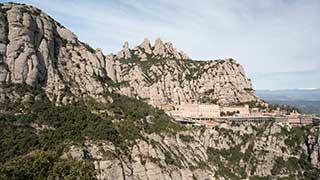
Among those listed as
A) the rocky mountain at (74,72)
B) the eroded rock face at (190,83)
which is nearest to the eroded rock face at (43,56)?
the rocky mountain at (74,72)

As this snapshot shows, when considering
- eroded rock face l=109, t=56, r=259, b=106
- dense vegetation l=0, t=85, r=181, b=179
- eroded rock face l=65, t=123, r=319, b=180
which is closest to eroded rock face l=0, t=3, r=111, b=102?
dense vegetation l=0, t=85, r=181, b=179

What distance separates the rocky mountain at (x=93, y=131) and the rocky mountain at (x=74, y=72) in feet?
0.99

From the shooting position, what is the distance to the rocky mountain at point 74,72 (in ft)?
346

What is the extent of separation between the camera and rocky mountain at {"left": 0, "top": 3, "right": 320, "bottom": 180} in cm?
8519

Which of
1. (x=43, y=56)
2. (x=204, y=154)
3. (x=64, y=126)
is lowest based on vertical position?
(x=204, y=154)

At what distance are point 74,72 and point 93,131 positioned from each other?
27.4m

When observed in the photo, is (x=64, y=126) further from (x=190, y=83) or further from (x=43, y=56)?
(x=190, y=83)

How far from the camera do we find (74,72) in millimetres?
120812

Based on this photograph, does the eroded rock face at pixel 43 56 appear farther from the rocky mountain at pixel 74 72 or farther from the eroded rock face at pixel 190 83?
the eroded rock face at pixel 190 83

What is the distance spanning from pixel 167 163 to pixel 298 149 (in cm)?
5641

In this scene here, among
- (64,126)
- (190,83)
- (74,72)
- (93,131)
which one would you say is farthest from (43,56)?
(190,83)

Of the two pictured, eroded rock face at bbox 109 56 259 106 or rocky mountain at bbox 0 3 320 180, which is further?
eroded rock face at bbox 109 56 259 106

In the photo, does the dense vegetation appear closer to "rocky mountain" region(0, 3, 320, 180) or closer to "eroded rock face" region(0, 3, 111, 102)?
"rocky mountain" region(0, 3, 320, 180)

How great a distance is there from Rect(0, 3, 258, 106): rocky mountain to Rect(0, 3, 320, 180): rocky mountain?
0.30 m
